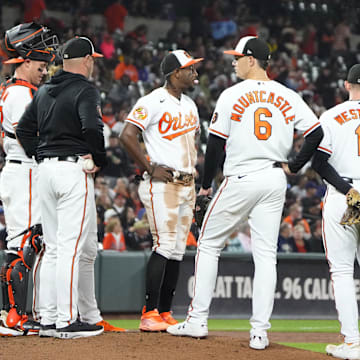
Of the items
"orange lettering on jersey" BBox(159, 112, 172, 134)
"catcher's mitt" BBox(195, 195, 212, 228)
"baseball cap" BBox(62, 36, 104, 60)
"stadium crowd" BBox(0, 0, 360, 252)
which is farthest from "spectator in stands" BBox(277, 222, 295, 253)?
"baseball cap" BBox(62, 36, 104, 60)

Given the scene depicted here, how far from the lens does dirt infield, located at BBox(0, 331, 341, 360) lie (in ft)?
15.7

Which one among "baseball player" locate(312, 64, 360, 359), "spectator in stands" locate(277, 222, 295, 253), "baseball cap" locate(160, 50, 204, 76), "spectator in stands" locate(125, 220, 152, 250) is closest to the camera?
"baseball player" locate(312, 64, 360, 359)

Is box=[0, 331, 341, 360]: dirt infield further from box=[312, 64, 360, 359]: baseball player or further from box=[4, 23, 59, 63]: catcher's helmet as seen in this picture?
box=[4, 23, 59, 63]: catcher's helmet

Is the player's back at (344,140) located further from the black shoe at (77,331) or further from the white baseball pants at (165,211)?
the black shoe at (77,331)

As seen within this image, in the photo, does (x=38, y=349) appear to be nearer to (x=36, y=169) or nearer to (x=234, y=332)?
(x=36, y=169)

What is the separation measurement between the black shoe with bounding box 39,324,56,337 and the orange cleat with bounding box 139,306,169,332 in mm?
810

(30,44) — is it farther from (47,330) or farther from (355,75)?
(355,75)

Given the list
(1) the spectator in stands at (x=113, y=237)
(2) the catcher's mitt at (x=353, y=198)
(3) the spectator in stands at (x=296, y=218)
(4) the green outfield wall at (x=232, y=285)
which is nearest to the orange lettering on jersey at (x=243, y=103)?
(2) the catcher's mitt at (x=353, y=198)

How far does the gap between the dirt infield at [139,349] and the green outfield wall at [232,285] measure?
3.70 metres

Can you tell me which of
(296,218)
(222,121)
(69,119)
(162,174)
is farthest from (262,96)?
(296,218)

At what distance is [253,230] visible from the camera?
537 centimetres

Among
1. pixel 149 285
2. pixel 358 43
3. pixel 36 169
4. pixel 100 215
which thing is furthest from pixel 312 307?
pixel 358 43

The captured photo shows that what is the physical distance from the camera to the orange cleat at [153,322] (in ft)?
19.4

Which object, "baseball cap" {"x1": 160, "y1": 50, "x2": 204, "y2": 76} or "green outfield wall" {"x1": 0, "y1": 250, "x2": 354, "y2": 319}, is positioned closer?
"baseball cap" {"x1": 160, "y1": 50, "x2": 204, "y2": 76}
